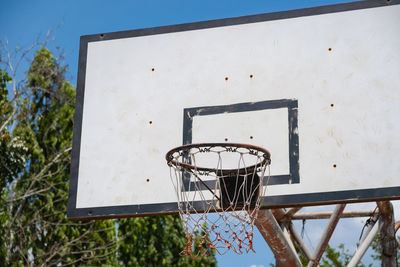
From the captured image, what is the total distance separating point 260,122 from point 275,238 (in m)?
1.07

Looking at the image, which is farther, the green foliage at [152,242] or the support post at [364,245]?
the green foliage at [152,242]

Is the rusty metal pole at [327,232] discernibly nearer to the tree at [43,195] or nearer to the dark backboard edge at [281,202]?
the dark backboard edge at [281,202]

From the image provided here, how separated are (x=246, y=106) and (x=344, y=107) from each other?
2.39 feet

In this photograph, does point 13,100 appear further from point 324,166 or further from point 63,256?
point 324,166

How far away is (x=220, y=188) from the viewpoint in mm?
4469

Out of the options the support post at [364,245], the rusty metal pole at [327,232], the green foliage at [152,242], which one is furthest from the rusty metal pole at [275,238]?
the green foliage at [152,242]

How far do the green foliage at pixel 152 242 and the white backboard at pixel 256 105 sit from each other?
8.96 metres

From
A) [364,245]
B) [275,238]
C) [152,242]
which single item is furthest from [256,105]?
[152,242]

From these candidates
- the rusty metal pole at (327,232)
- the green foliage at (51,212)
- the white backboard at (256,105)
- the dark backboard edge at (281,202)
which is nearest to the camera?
the dark backboard edge at (281,202)

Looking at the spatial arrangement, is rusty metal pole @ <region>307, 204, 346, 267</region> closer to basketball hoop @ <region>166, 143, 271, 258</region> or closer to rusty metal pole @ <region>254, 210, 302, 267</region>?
rusty metal pole @ <region>254, 210, 302, 267</region>

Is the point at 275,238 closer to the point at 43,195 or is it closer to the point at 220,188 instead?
the point at 220,188

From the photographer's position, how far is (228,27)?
508cm

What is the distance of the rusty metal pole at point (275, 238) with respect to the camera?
4863mm

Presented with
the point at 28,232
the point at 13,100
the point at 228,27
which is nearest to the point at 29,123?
the point at 13,100
